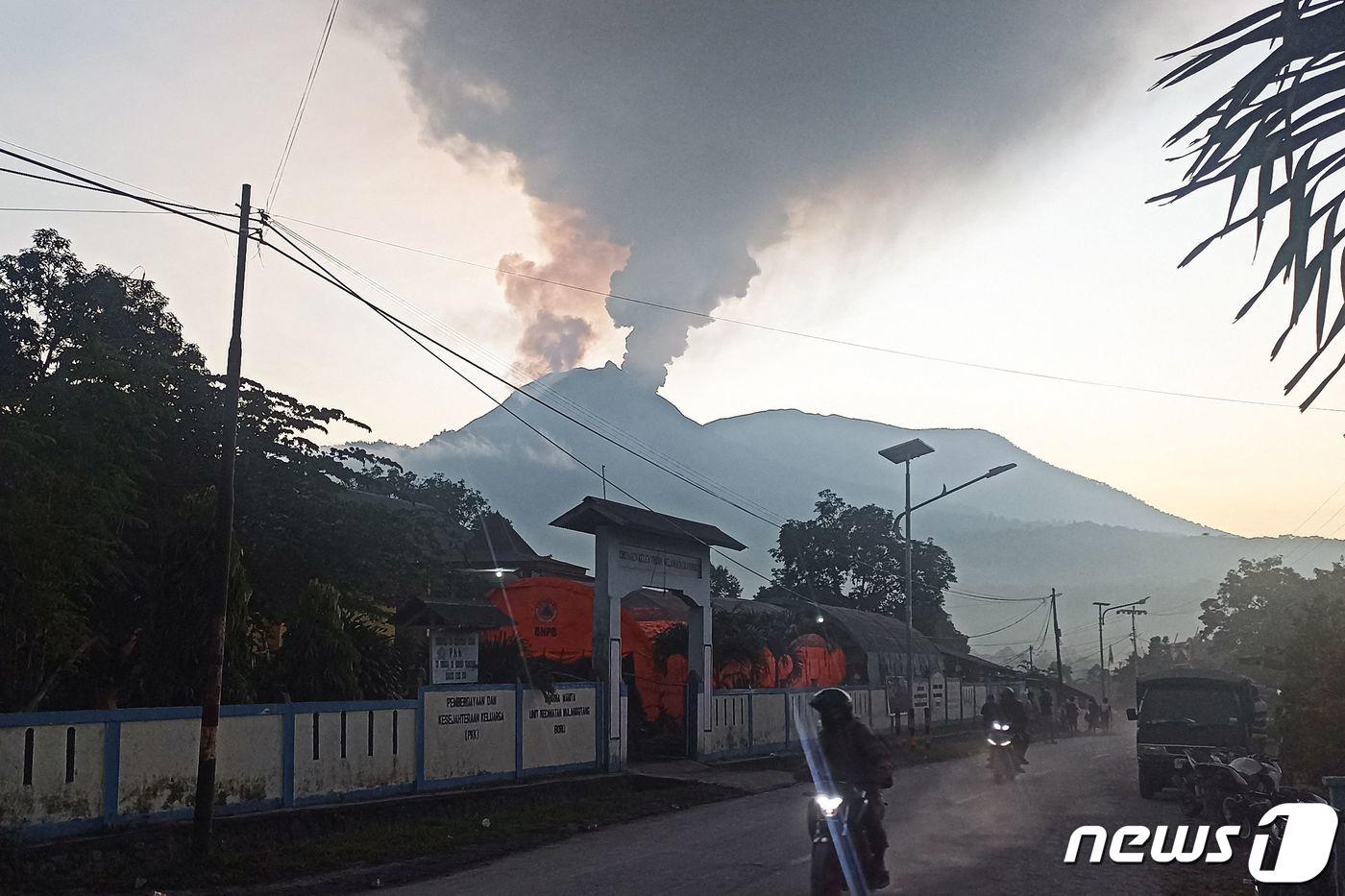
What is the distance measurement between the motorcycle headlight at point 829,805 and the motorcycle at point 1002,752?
50.0 ft

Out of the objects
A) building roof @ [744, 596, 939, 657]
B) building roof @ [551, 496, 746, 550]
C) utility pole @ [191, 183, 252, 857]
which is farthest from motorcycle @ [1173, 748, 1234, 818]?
building roof @ [744, 596, 939, 657]

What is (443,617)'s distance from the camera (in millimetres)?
20359

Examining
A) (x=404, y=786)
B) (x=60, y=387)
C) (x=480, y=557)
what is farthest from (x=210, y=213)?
(x=480, y=557)

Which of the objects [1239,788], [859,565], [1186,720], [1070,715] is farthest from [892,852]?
[859,565]

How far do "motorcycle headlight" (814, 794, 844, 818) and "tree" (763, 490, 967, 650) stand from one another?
76967mm

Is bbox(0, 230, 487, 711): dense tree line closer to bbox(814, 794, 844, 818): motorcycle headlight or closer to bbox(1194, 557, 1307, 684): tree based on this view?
bbox(814, 794, 844, 818): motorcycle headlight

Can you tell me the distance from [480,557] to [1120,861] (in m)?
55.4

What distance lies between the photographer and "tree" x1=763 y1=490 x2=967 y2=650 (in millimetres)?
87938

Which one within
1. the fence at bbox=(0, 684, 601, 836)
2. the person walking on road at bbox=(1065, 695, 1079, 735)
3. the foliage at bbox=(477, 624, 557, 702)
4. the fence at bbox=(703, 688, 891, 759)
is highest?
the foliage at bbox=(477, 624, 557, 702)

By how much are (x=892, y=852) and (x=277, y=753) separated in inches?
330

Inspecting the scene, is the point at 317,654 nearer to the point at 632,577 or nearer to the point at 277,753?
the point at 277,753

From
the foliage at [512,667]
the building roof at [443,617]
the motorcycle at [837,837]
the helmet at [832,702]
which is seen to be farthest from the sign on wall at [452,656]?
the motorcycle at [837,837]

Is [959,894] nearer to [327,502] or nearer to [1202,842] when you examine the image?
[1202,842]

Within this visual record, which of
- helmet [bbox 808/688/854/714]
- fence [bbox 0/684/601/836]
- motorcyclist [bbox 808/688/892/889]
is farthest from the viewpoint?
fence [bbox 0/684/601/836]
